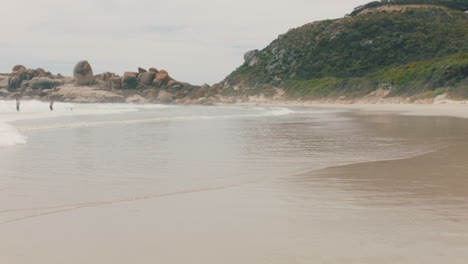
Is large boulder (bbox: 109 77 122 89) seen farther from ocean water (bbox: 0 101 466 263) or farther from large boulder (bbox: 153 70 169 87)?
ocean water (bbox: 0 101 466 263)

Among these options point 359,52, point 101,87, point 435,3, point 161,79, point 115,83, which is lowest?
point 101,87

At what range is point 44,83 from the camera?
11356 centimetres

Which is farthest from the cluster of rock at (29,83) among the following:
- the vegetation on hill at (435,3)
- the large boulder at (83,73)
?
the vegetation on hill at (435,3)

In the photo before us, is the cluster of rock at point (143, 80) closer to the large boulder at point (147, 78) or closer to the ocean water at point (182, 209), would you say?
the large boulder at point (147, 78)

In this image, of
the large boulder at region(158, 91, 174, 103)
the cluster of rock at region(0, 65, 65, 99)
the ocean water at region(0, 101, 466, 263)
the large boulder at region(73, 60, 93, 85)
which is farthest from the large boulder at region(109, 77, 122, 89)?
the ocean water at region(0, 101, 466, 263)

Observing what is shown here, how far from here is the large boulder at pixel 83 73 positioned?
4478 inches

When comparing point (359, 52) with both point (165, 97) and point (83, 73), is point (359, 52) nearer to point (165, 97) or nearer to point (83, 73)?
point (165, 97)

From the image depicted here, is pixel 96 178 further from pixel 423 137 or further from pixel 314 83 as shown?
pixel 314 83

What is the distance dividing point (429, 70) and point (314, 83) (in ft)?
102

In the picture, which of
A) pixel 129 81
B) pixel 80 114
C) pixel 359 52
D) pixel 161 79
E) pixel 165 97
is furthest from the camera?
pixel 129 81

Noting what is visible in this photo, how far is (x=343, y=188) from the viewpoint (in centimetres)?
655

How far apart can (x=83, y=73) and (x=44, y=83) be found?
1045 cm

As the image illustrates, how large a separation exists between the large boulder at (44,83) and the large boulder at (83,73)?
4656mm

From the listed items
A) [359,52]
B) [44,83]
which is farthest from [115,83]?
[359,52]
